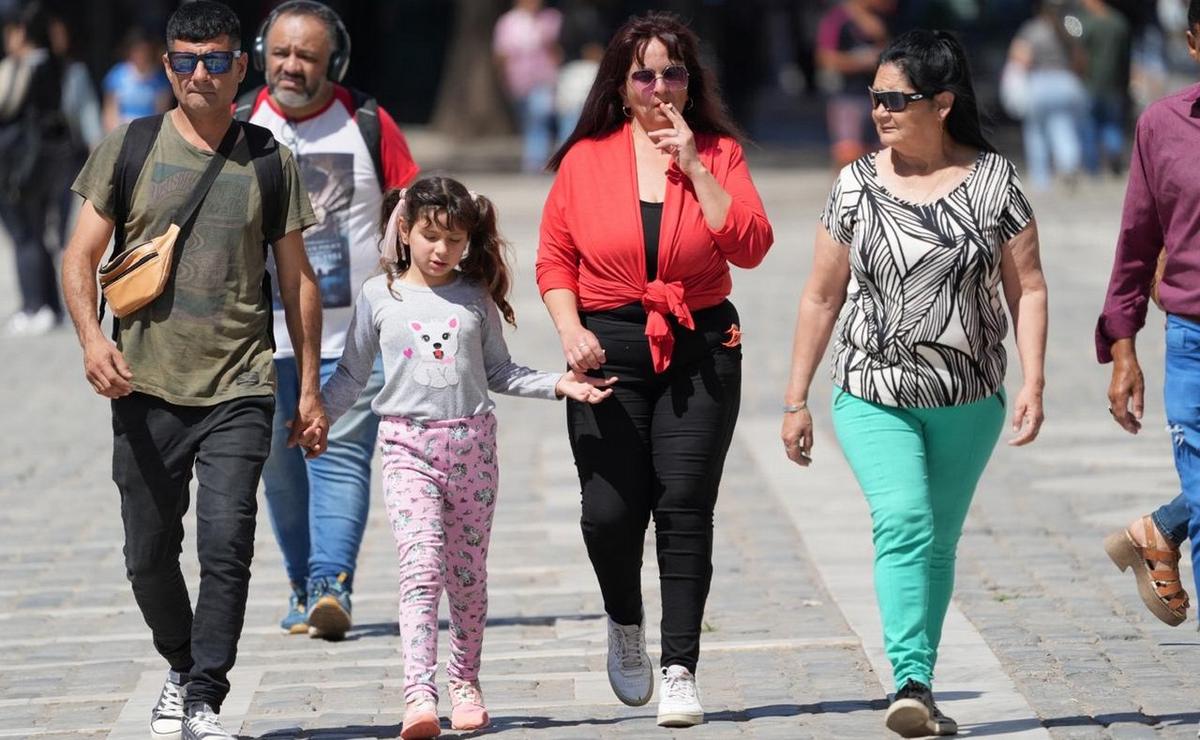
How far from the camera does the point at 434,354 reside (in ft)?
18.4

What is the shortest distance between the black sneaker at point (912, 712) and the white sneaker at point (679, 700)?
0.50m

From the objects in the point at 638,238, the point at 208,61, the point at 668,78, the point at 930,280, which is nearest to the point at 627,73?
the point at 668,78

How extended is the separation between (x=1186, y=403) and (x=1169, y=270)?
32 cm

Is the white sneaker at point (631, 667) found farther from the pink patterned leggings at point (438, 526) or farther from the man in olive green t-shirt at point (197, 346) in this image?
the man in olive green t-shirt at point (197, 346)

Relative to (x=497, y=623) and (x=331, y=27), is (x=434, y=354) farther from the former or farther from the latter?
(x=497, y=623)

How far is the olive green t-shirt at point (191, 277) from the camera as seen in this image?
17.9 ft

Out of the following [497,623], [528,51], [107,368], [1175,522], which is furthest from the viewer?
[528,51]

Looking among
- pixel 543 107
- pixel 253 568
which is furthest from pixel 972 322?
pixel 543 107

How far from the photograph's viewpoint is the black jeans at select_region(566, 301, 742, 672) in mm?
5516

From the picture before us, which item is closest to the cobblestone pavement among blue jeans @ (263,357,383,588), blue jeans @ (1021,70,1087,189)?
blue jeans @ (263,357,383,588)

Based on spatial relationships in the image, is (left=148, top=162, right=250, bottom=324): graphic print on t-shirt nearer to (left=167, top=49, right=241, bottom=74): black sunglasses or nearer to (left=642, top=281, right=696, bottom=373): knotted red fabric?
(left=167, top=49, right=241, bottom=74): black sunglasses

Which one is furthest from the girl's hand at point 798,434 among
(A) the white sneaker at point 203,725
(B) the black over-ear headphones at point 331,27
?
(B) the black over-ear headphones at point 331,27

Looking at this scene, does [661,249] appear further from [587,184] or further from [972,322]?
[972,322]

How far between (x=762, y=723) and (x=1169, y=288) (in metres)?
1.47
